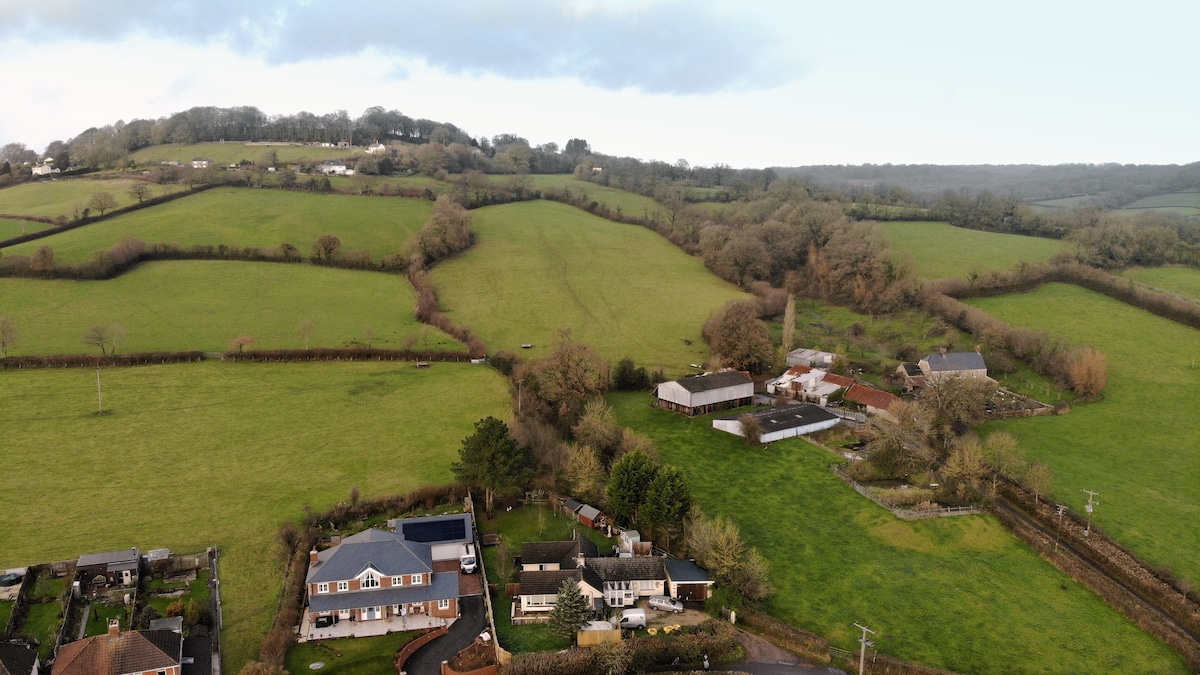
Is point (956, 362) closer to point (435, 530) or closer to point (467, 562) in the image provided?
point (467, 562)

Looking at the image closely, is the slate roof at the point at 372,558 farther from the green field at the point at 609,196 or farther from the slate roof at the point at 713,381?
the green field at the point at 609,196

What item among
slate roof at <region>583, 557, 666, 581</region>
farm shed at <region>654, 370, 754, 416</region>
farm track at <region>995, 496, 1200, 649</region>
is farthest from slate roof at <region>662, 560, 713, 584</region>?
farm shed at <region>654, 370, 754, 416</region>

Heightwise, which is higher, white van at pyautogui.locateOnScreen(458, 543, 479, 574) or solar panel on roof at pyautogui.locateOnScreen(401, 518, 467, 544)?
solar panel on roof at pyautogui.locateOnScreen(401, 518, 467, 544)

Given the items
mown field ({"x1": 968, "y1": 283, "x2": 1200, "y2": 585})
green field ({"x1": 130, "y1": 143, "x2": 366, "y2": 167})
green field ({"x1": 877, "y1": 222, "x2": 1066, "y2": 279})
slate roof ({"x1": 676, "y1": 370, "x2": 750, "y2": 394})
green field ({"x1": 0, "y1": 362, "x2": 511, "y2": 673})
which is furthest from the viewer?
green field ({"x1": 130, "y1": 143, "x2": 366, "y2": 167})

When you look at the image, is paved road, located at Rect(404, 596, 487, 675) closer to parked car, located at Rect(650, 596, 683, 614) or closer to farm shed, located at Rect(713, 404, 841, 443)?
parked car, located at Rect(650, 596, 683, 614)

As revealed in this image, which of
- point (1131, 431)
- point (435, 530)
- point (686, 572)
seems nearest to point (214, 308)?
point (435, 530)

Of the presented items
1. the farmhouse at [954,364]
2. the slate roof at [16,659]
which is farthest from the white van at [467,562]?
the farmhouse at [954,364]

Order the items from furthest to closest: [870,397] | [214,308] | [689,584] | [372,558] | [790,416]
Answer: [214,308], [870,397], [790,416], [689,584], [372,558]
